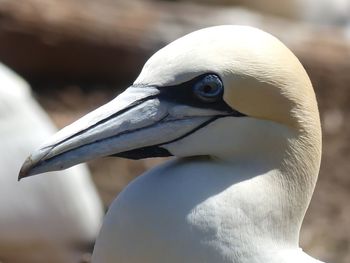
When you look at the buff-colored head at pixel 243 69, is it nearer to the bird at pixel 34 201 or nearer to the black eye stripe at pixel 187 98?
the black eye stripe at pixel 187 98

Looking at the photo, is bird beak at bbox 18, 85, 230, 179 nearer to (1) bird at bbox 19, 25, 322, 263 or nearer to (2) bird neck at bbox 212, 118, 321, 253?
(1) bird at bbox 19, 25, 322, 263

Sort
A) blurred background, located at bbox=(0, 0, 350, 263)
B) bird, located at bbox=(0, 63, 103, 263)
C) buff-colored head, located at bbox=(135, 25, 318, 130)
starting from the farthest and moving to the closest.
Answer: blurred background, located at bbox=(0, 0, 350, 263)
bird, located at bbox=(0, 63, 103, 263)
buff-colored head, located at bbox=(135, 25, 318, 130)

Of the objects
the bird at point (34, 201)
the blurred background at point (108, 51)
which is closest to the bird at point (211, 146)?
A: the bird at point (34, 201)

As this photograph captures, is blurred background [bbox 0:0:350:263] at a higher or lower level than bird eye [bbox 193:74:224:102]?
lower

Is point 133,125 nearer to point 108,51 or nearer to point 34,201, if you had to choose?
point 34,201

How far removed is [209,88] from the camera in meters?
3.92

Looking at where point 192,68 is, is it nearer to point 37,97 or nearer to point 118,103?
point 118,103

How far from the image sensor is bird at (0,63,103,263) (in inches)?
318

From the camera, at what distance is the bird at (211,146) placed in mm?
3908

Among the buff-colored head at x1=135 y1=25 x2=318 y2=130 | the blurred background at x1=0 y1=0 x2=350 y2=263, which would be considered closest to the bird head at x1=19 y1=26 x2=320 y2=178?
the buff-colored head at x1=135 y1=25 x2=318 y2=130

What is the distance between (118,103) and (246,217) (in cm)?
55

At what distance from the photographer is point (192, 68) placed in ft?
12.8

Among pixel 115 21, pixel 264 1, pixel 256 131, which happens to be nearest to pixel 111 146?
pixel 256 131

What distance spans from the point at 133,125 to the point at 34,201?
4381 millimetres
